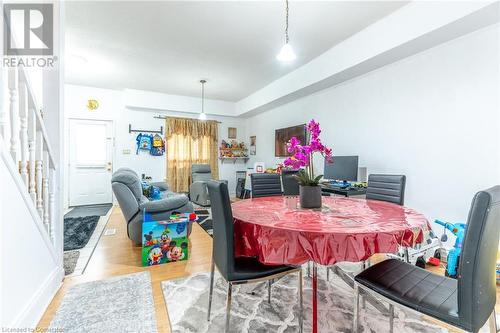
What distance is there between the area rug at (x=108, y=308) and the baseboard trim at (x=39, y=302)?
0.10m

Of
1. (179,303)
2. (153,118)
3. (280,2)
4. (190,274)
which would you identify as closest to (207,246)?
(190,274)

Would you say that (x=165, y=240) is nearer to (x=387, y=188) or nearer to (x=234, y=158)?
(x=387, y=188)

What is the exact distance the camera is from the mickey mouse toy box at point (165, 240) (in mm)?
2570

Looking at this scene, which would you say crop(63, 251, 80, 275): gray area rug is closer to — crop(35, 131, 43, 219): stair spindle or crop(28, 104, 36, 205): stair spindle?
crop(35, 131, 43, 219): stair spindle

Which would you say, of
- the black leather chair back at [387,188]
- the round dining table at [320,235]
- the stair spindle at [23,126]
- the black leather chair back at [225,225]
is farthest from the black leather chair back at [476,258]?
the stair spindle at [23,126]

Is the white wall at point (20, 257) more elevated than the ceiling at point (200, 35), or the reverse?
the ceiling at point (200, 35)

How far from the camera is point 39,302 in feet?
5.59

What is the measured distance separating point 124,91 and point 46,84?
3.89 metres

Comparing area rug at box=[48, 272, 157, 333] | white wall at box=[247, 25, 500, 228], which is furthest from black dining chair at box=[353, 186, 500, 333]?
white wall at box=[247, 25, 500, 228]

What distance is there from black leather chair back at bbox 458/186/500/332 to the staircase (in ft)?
7.23

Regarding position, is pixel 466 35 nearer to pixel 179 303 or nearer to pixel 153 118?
pixel 179 303

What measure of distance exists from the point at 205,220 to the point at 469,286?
3.79 m

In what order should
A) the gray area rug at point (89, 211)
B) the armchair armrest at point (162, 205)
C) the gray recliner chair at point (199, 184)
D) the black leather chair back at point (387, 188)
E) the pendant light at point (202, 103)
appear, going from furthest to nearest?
the gray recliner chair at point (199, 184)
the pendant light at point (202, 103)
the gray area rug at point (89, 211)
the armchair armrest at point (162, 205)
the black leather chair back at point (387, 188)

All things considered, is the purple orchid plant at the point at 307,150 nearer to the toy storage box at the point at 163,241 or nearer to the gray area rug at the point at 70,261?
the toy storage box at the point at 163,241
